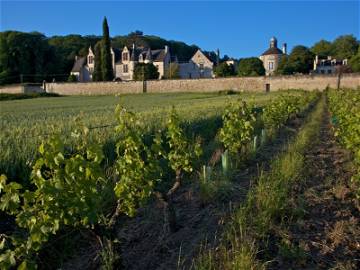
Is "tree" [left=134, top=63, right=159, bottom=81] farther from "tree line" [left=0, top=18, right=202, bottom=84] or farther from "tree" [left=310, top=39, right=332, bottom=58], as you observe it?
"tree" [left=310, top=39, right=332, bottom=58]

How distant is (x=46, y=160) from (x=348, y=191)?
166 inches

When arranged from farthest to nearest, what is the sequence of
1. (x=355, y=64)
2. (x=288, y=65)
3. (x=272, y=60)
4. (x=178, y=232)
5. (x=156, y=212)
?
(x=272, y=60), (x=288, y=65), (x=355, y=64), (x=156, y=212), (x=178, y=232)

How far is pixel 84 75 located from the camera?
265 feet

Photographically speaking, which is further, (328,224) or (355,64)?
(355,64)

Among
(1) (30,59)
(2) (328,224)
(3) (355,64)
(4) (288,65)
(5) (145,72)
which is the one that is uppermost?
(1) (30,59)

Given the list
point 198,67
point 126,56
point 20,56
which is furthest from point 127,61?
point 20,56

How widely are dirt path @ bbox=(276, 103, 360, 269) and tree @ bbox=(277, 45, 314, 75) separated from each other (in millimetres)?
62788

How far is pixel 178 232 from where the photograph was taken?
429 cm

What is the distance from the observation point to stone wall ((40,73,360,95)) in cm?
4622

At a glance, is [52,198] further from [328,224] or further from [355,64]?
[355,64]

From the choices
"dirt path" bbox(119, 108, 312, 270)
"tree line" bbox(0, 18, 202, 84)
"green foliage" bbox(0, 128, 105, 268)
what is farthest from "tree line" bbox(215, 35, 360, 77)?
"green foliage" bbox(0, 128, 105, 268)

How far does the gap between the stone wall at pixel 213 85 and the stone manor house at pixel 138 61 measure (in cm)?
1664

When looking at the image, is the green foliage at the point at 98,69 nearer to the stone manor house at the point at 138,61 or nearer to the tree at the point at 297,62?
the stone manor house at the point at 138,61

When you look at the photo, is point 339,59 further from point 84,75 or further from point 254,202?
point 254,202
